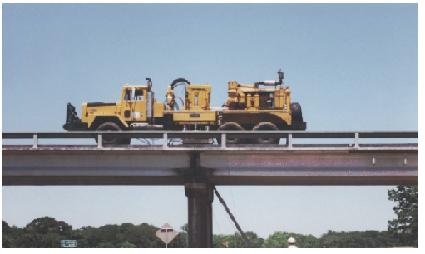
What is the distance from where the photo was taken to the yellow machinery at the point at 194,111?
28391 mm

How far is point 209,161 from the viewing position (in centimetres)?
2333

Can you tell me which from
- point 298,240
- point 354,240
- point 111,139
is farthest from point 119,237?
point 111,139

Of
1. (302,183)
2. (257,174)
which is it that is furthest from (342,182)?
(257,174)

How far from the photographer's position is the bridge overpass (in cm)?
2283

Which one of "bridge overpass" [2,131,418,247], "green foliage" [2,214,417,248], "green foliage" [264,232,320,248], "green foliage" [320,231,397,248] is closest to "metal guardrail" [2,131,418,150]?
"bridge overpass" [2,131,418,247]

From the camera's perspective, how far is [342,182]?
24234 millimetres

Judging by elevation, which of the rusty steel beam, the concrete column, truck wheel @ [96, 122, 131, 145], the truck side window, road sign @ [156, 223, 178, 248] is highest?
the truck side window

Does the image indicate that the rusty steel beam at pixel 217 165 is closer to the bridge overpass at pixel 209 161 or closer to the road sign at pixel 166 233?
the bridge overpass at pixel 209 161

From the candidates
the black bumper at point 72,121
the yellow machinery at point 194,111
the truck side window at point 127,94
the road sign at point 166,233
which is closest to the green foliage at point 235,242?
the road sign at point 166,233

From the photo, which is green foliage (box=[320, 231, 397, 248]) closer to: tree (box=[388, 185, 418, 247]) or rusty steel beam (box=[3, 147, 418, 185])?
tree (box=[388, 185, 418, 247])

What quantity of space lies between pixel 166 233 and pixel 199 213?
3.86 m

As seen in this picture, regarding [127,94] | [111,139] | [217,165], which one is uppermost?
[127,94]

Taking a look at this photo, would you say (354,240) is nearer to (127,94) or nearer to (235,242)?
(235,242)
